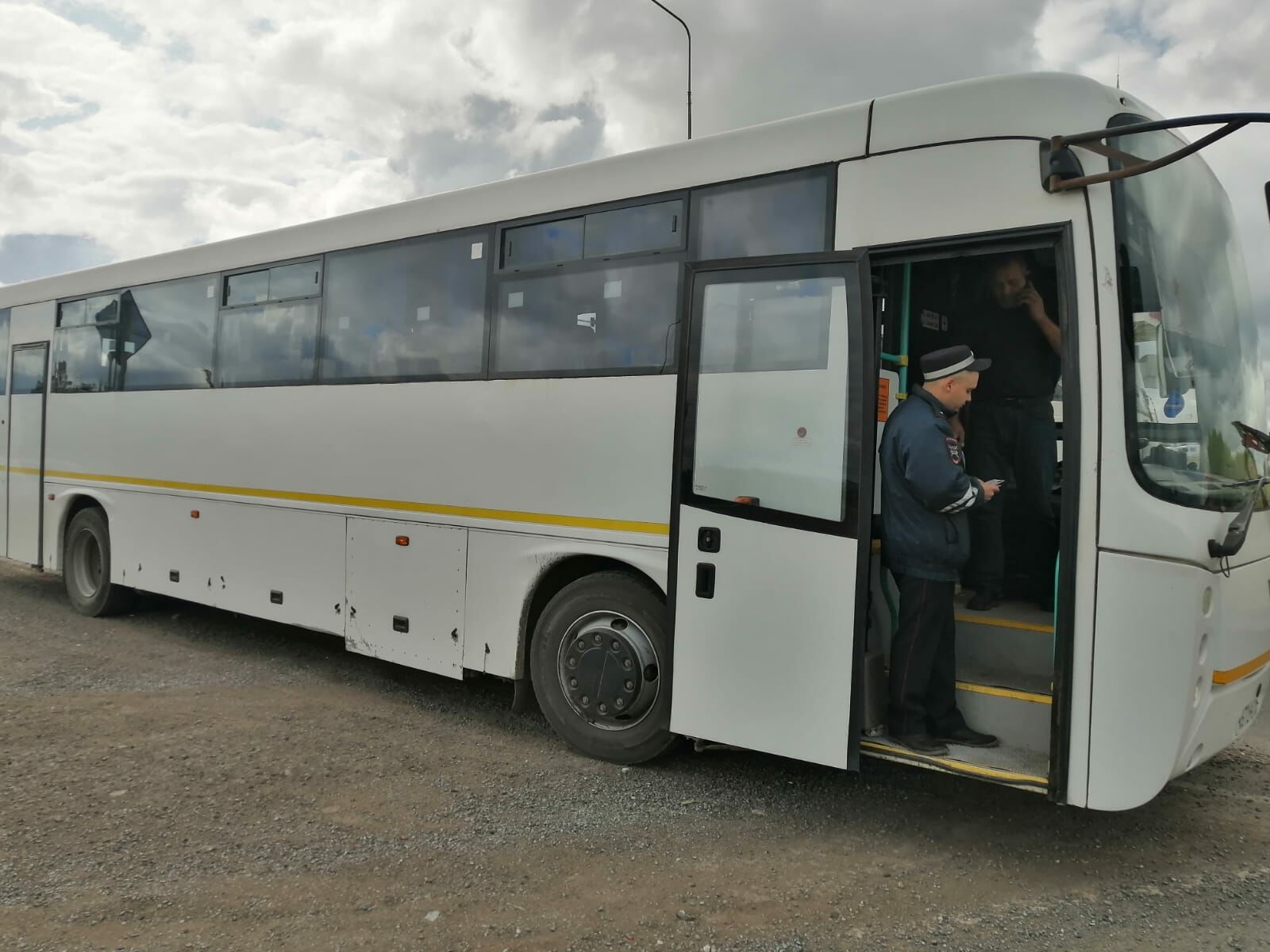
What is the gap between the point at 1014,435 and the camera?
5.31 m

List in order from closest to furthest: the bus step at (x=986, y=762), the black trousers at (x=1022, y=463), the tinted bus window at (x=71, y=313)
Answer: the bus step at (x=986, y=762) < the black trousers at (x=1022, y=463) < the tinted bus window at (x=71, y=313)

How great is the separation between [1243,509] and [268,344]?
6361mm

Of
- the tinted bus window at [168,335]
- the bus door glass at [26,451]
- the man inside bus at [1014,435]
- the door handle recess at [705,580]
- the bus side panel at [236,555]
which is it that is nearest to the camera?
the door handle recess at [705,580]

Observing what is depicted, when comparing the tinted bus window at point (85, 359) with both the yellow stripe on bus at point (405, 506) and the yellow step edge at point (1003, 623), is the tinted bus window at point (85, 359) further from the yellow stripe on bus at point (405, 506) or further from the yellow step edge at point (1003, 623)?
the yellow step edge at point (1003, 623)

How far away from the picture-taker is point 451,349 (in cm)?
586

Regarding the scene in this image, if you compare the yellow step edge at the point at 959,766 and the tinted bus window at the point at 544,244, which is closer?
the yellow step edge at the point at 959,766

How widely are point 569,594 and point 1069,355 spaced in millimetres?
2807

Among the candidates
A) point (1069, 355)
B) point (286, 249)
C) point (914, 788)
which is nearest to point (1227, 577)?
point (1069, 355)

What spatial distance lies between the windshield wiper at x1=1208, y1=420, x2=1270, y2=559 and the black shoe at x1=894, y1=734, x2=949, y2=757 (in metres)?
1.34

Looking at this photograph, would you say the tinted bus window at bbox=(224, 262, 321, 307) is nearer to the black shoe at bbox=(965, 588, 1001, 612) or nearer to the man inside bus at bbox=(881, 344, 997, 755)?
the man inside bus at bbox=(881, 344, 997, 755)

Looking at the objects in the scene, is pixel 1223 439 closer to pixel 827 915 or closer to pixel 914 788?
pixel 914 788

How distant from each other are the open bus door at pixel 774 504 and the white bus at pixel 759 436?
0.05 feet

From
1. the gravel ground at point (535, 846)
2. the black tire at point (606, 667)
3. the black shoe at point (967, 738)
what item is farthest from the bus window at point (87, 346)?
the black shoe at point (967, 738)

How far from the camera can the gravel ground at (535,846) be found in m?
3.48
